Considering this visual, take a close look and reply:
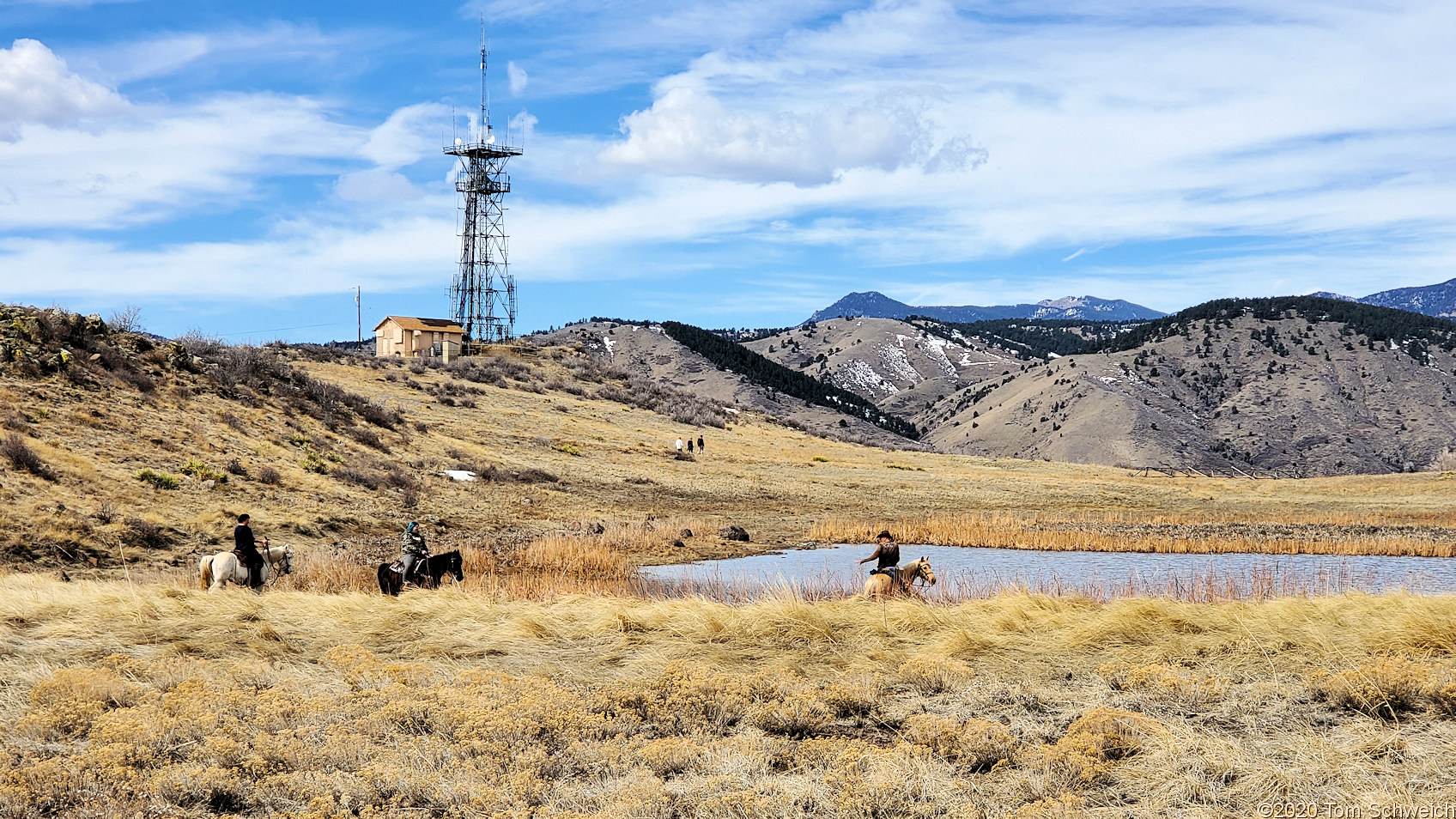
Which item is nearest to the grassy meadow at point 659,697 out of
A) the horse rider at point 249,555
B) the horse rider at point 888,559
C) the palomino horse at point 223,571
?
the palomino horse at point 223,571

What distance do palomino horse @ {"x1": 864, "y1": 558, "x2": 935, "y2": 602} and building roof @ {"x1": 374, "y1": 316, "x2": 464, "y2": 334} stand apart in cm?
7765

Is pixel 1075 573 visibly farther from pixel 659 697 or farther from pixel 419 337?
pixel 419 337

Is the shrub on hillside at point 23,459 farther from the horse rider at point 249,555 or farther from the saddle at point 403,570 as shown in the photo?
the saddle at point 403,570

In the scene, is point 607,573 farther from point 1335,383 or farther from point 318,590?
point 1335,383

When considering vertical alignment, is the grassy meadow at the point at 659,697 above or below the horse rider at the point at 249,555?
below

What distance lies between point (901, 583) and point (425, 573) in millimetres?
8285

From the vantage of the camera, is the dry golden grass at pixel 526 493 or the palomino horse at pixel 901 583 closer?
the palomino horse at pixel 901 583

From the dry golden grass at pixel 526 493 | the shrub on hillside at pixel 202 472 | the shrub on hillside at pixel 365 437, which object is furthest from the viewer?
the shrub on hillside at pixel 365 437

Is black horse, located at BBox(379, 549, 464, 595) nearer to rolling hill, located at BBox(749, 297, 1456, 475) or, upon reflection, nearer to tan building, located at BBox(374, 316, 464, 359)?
tan building, located at BBox(374, 316, 464, 359)

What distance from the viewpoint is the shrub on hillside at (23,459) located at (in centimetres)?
2541

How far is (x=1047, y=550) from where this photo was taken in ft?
102

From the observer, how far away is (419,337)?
8781 cm

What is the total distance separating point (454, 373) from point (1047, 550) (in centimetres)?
5193

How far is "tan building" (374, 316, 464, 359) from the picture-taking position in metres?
86.7
